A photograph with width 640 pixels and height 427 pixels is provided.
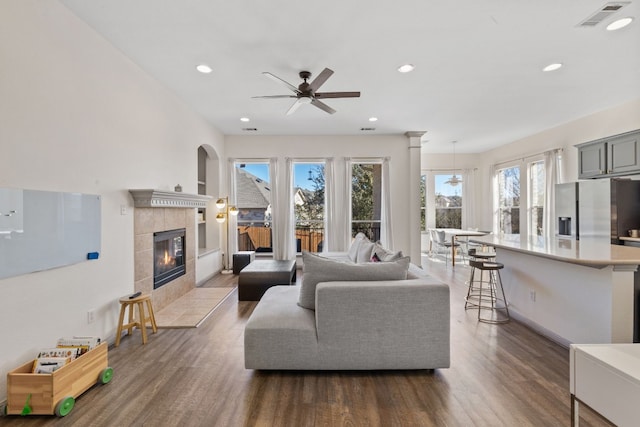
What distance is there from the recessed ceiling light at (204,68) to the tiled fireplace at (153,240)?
1.51 metres

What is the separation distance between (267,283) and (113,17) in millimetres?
3381

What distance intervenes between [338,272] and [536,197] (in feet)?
21.4

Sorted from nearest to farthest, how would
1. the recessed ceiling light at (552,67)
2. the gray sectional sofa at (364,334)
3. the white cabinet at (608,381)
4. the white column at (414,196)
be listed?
1. the white cabinet at (608,381)
2. the gray sectional sofa at (364,334)
3. the recessed ceiling light at (552,67)
4. the white column at (414,196)

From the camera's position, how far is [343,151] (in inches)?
252

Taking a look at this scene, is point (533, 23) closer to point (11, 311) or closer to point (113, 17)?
point (113, 17)

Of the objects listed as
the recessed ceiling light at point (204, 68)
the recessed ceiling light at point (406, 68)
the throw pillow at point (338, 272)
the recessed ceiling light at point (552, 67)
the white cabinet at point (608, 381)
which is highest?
the recessed ceiling light at point (204, 68)

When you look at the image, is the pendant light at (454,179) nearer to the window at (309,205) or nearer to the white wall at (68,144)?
the window at (309,205)

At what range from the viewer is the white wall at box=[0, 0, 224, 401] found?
6.42 ft

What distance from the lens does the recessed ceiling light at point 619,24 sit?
2.51 m

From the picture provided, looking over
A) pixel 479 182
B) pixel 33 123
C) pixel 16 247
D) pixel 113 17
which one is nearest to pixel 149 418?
pixel 16 247

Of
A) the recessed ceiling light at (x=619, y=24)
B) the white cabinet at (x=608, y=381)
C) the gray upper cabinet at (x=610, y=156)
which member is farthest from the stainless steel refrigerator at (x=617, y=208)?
the white cabinet at (x=608, y=381)

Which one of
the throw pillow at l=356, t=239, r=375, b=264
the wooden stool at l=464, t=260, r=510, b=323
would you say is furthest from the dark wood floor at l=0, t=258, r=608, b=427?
the throw pillow at l=356, t=239, r=375, b=264

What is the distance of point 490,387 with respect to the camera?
7.12 ft

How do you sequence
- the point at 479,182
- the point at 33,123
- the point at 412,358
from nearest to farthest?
1. the point at 33,123
2. the point at 412,358
3. the point at 479,182
